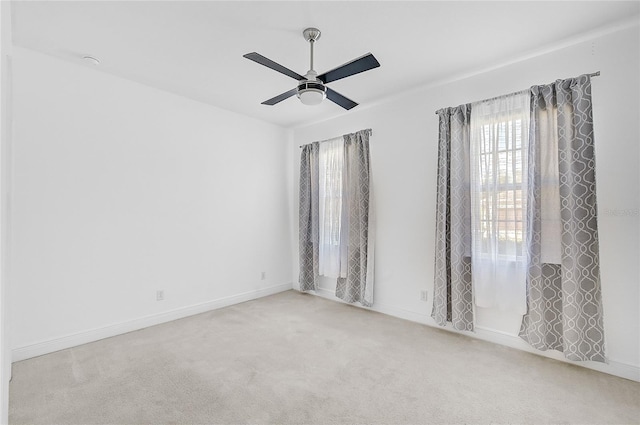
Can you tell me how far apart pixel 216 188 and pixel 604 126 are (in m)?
4.04

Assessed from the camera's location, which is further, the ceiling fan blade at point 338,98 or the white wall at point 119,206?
the white wall at point 119,206

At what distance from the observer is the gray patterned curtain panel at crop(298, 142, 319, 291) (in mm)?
4641

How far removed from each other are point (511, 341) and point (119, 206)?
4146 millimetres

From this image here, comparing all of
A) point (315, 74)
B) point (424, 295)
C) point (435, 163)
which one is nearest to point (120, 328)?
point (315, 74)

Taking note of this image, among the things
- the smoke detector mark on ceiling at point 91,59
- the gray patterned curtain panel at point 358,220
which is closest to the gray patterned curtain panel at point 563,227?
the gray patterned curtain panel at point 358,220

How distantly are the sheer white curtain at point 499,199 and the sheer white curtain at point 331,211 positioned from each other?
1.72 meters

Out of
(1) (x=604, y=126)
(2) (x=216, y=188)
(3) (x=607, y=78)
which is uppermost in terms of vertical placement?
(3) (x=607, y=78)

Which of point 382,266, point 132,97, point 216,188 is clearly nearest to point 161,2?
point 132,97

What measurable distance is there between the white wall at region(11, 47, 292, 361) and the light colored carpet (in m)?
0.46

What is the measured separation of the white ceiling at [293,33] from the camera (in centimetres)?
220

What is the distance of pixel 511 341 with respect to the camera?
292cm

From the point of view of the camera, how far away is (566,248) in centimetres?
254

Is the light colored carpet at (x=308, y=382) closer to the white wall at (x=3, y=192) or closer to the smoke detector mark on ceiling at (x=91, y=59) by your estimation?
the white wall at (x=3, y=192)

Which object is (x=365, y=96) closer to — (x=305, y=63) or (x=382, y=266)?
(x=305, y=63)
